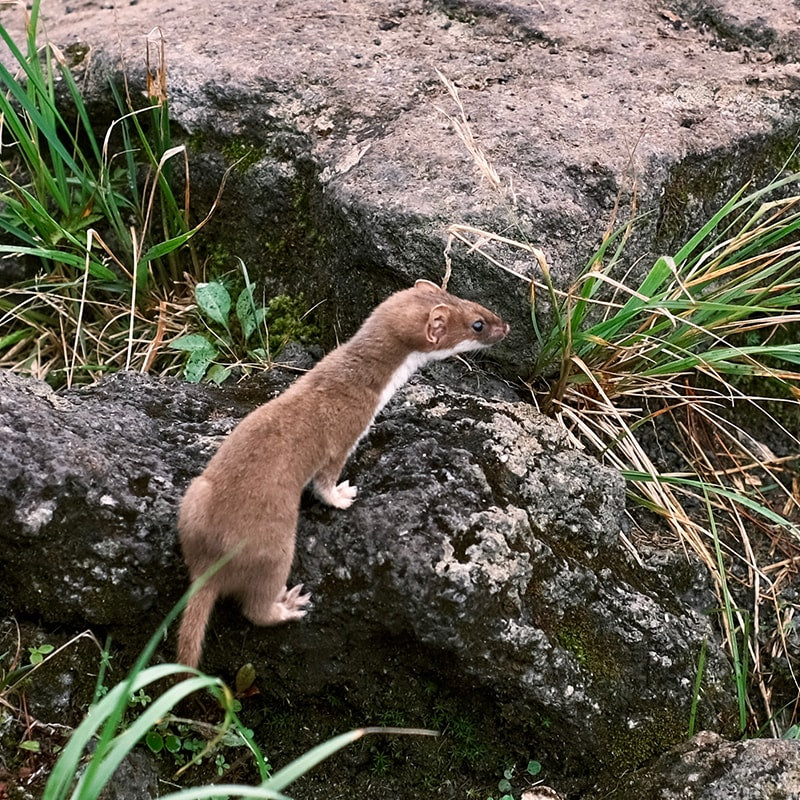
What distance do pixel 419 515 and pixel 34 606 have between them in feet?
3.94

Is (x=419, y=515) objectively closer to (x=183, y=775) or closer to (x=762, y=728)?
(x=183, y=775)

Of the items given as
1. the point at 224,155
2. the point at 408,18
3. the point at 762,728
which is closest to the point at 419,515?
the point at 762,728

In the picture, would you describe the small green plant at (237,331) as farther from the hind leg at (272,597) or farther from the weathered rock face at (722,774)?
the weathered rock face at (722,774)

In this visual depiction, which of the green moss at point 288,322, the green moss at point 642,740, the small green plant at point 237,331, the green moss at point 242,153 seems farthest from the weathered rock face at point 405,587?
the green moss at point 242,153

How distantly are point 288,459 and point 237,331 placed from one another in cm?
158

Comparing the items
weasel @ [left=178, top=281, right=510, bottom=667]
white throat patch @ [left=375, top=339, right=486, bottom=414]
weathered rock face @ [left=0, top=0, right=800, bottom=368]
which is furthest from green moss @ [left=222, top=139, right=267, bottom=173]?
white throat patch @ [left=375, top=339, right=486, bottom=414]

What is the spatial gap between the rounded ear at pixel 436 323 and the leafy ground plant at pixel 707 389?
1.01 feet

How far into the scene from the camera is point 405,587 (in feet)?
8.96

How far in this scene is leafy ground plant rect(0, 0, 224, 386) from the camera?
4.08 metres

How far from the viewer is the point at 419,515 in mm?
2871

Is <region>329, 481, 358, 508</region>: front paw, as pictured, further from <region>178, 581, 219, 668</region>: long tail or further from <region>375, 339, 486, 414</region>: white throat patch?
<region>178, 581, 219, 668</region>: long tail

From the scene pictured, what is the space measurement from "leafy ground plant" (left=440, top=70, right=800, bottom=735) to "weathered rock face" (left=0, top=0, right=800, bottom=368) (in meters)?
0.15

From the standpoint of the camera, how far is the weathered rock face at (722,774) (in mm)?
2506

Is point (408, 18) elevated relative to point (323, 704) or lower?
elevated
